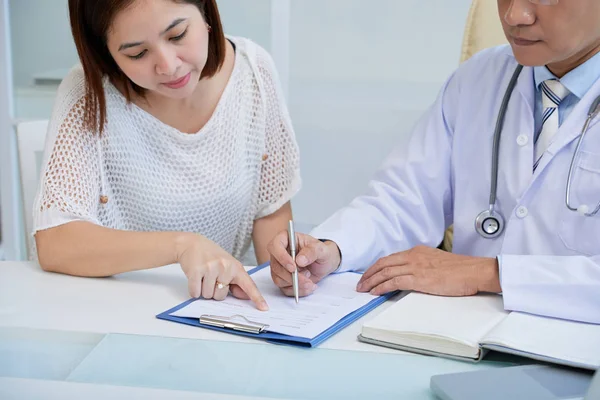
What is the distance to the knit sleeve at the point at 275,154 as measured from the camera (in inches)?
74.4

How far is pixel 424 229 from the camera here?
1627 millimetres

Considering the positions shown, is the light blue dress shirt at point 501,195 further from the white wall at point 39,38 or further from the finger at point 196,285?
the white wall at point 39,38

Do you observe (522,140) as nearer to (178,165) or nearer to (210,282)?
(210,282)

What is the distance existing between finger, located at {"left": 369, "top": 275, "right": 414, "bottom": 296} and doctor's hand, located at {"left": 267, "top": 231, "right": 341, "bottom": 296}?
0.37 feet

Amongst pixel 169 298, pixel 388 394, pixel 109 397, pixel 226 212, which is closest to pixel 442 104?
pixel 226 212

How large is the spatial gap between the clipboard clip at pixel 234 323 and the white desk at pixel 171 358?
2 cm

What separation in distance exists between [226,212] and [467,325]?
→ 34.0 inches

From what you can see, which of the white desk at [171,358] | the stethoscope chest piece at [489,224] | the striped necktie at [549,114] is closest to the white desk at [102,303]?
the white desk at [171,358]

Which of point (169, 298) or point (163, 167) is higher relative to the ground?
point (163, 167)

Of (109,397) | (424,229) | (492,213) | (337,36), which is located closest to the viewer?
(109,397)

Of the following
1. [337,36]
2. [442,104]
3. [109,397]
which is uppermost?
[337,36]

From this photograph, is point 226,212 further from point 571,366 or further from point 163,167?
point 571,366

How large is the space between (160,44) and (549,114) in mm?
Result: 759

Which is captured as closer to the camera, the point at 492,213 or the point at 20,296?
the point at 20,296
